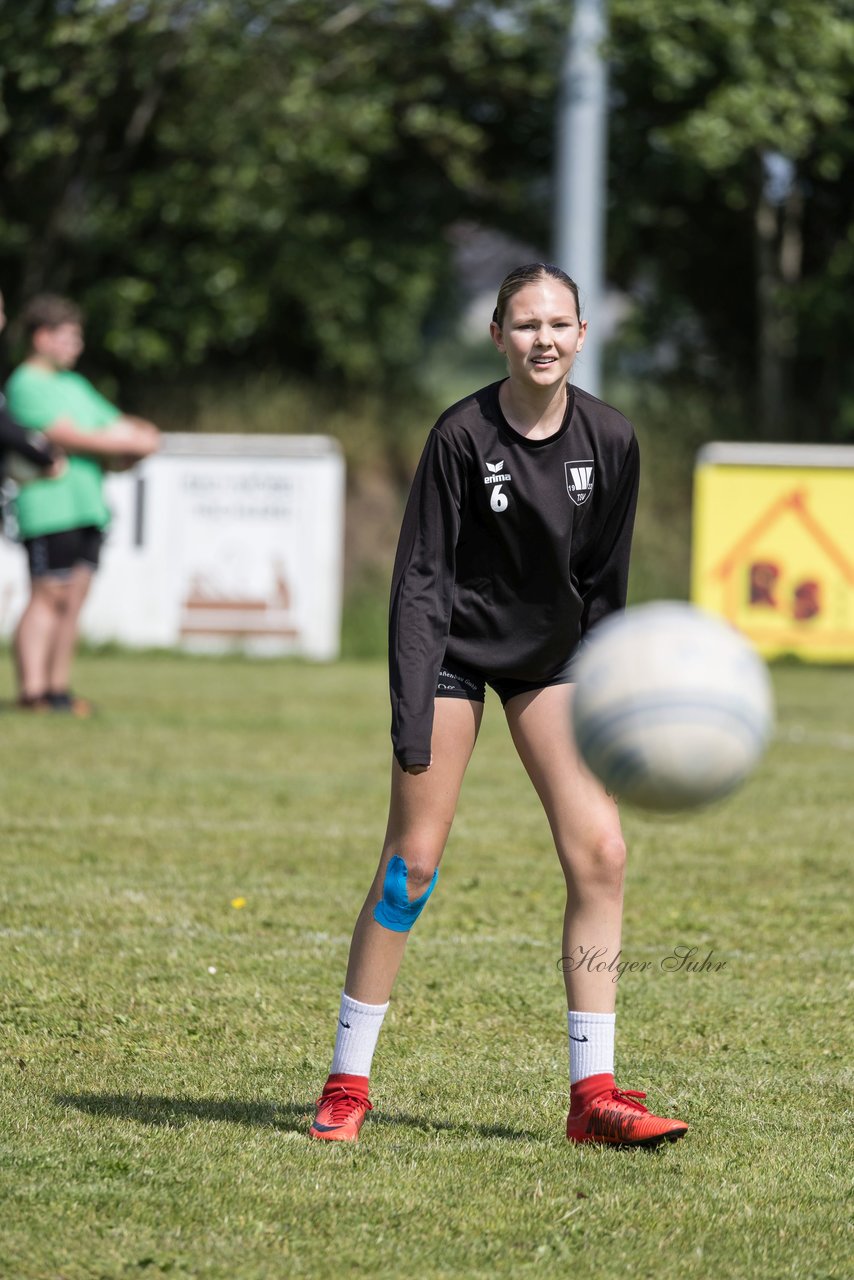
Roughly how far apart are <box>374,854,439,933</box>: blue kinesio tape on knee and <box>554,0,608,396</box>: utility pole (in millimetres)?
12842

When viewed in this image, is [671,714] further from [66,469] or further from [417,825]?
[66,469]

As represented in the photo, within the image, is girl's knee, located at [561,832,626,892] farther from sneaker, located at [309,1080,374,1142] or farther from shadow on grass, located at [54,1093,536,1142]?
sneaker, located at [309,1080,374,1142]

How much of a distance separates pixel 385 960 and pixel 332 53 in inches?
688

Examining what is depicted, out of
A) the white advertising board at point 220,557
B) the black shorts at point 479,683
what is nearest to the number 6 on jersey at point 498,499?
the black shorts at point 479,683

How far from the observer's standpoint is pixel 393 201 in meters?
22.0

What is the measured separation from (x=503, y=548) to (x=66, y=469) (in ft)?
24.0

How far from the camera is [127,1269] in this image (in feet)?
10.3

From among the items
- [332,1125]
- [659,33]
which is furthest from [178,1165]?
[659,33]

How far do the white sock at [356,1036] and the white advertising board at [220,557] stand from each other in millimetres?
12441

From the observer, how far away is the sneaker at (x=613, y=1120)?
3.87m

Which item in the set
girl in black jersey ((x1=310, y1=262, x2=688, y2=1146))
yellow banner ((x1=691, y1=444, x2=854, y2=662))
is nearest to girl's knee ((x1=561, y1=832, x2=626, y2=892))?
girl in black jersey ((x1=310, y1=262, x2=688, y2=1146))

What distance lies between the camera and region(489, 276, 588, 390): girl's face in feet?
12.7

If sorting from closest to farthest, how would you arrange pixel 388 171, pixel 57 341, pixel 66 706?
pixel 57 341 < pixel 66 706 < pixel 388 171

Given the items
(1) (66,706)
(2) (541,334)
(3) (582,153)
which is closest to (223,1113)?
(2) (541,334)
